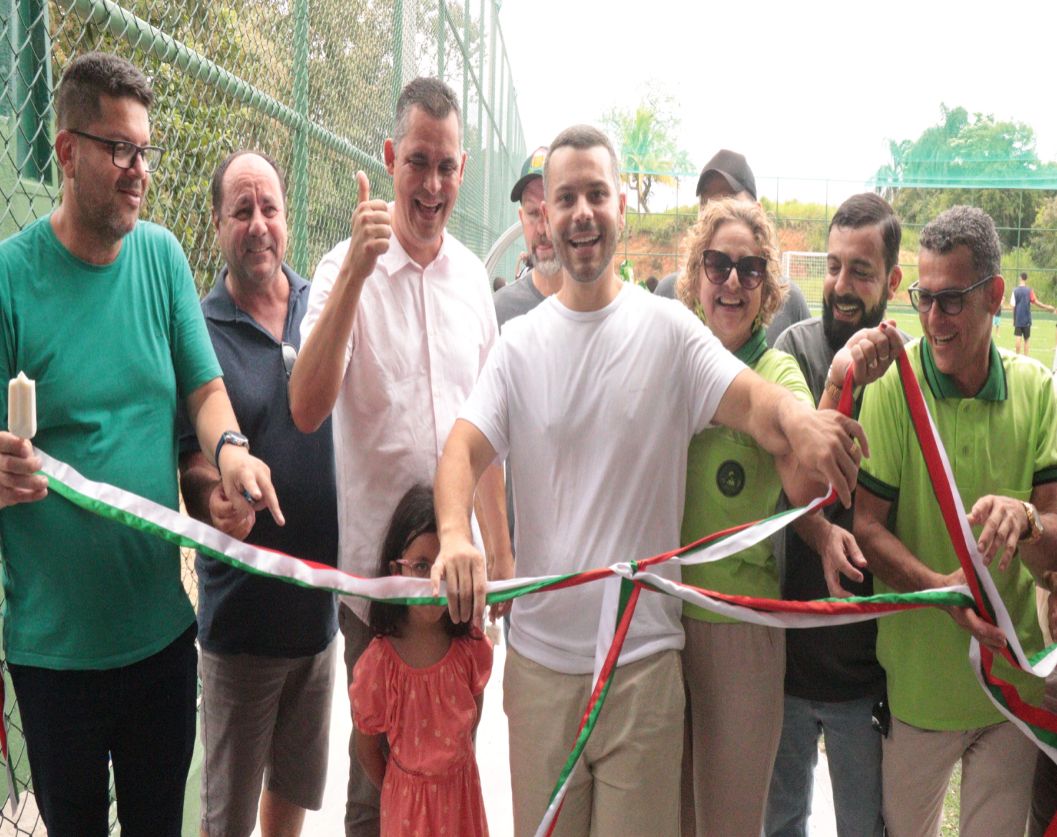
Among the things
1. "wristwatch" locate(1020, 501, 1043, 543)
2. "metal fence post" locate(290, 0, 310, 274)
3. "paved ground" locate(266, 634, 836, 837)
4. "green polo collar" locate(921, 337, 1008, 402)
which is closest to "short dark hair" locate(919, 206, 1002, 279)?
"green polo collar" locate(921, 337, 1008, 402)

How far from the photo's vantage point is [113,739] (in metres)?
2.40

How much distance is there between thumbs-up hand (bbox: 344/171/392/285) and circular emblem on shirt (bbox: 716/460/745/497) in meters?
1.01

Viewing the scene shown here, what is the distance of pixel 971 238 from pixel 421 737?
1927mm

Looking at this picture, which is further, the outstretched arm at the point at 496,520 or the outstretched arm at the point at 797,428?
the outstretched arm at the point at 496,520

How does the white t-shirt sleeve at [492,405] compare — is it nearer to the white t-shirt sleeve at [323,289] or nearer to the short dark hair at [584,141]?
the white t-shirt sleeve at [323,289]

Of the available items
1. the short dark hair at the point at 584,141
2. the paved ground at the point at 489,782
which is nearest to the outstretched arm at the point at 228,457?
the short dark hair at the point at 584,141

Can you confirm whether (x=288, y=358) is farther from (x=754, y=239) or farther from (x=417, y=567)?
(x=754, y=239)

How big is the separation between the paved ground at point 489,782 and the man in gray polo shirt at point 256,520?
802 mm

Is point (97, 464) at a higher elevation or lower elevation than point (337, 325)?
lower

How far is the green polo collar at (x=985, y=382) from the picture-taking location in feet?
8.40

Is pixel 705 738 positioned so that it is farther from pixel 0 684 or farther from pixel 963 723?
pixel 0 684

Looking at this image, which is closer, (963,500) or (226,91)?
(963,500)

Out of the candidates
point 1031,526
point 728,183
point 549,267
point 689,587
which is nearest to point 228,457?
point 689,587

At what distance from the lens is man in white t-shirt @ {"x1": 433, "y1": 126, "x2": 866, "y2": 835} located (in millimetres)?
2355
